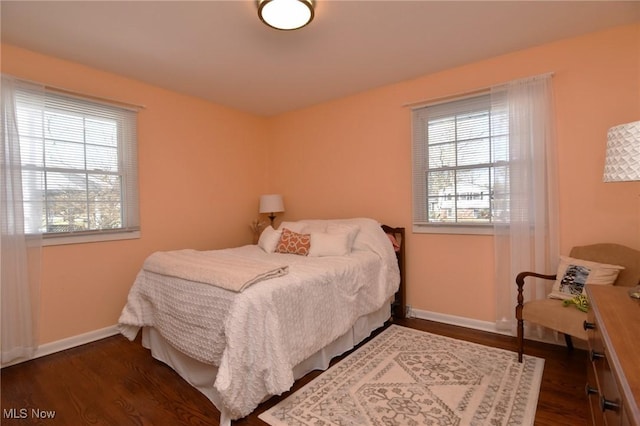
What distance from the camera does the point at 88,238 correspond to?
9.25 feet

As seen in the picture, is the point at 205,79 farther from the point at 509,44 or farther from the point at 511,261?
the point at 511,261

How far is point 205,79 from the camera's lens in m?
3.13

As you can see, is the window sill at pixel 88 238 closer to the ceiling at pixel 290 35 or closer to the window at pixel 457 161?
the ceiling at pixel 290 35

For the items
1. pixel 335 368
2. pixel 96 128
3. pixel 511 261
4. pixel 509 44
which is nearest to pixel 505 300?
pixel 511 261

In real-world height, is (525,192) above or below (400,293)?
above

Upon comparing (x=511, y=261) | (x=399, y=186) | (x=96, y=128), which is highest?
(x=96, y=128)

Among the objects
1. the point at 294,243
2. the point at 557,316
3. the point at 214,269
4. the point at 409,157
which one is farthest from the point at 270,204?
the point at 557,316

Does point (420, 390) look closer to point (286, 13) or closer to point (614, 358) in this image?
point (614, 358)

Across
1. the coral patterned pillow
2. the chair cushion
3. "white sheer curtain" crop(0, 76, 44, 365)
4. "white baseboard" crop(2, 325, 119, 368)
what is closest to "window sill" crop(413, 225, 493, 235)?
the chair cushion

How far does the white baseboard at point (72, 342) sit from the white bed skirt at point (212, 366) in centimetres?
61

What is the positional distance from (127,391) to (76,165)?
1.94m

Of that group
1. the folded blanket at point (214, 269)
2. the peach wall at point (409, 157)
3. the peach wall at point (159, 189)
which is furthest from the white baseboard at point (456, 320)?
the peach wall at point (159, 189)

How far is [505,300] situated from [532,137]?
1.38 metres

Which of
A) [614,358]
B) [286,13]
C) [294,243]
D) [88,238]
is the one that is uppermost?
[286,13]
